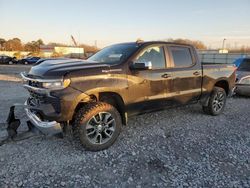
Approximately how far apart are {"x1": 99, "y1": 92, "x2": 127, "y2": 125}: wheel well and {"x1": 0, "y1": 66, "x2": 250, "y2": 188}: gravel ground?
55cm

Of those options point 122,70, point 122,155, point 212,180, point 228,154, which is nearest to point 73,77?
point 122,70

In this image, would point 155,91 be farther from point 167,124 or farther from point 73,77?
point 73,77

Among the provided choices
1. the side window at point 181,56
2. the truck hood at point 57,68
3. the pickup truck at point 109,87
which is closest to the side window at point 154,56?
the pickup truck at point 109,87

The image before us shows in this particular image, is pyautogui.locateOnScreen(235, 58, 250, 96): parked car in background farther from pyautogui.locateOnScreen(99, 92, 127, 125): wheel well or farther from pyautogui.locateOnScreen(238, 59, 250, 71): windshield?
pyautogui.locateOnScreen(99, 92, 127, 125): wheel well

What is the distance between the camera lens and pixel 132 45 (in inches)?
195

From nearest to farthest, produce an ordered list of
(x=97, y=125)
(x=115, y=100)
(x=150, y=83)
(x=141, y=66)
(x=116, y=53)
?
(x=97, y=125), (x=141, y=66), (x=115, y=100), (x=150, y=83), (x=116, y=53)

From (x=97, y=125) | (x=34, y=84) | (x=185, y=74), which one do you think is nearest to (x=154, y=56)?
(x=185, y=74)

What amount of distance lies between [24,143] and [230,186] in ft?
11.1

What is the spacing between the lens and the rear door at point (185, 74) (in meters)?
5.26

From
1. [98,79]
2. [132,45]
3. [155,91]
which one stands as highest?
[132,45]

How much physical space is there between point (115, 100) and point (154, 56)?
4.14 ft

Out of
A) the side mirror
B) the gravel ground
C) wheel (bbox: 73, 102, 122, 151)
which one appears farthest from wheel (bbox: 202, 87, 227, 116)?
wheel (bbox: 73, 102, 122, 151)

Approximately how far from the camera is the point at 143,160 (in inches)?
152

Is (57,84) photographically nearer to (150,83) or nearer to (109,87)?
(109,87)
